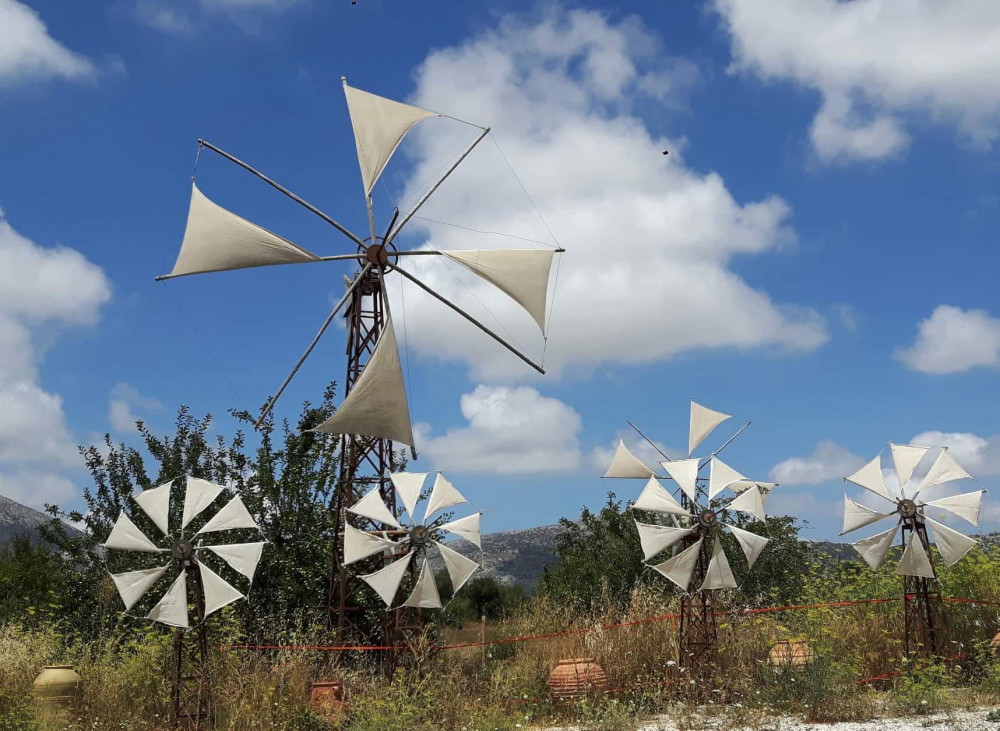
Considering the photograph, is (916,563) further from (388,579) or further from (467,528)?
(388,579)

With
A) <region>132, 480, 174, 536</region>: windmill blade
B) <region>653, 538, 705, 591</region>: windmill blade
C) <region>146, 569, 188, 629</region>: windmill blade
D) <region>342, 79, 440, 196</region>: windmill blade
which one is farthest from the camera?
<region>342, 79, 440, 196</region>: windmill blade

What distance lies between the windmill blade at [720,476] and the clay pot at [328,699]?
529 cm

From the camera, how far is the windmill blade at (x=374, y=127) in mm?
14023

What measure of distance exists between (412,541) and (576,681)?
2666mm

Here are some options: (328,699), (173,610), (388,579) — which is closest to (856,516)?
(388,579)

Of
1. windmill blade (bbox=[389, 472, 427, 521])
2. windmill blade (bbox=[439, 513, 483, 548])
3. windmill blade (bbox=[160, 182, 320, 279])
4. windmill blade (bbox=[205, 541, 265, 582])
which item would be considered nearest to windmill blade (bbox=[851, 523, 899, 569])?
windmill blade (bbox=[439, 513, 483, 548])

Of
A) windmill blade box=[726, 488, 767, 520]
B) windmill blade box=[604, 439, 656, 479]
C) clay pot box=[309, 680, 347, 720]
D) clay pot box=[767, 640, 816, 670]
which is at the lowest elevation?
clay pot box=[309, 680, 347, 720]

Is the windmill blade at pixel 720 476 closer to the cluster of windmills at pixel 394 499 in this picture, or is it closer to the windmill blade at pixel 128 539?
the cluster of windmills at pixel 394 499

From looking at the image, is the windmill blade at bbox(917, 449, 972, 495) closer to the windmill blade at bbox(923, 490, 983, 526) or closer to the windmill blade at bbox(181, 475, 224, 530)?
the windmill blade at bbox(923, 490, 983, 526)

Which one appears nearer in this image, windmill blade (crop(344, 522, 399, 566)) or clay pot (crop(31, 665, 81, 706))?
clay pot (crop(31, 665, 81, 706))

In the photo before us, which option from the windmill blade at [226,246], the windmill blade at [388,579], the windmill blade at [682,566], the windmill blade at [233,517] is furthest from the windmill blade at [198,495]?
the windmill blade at [682,566]

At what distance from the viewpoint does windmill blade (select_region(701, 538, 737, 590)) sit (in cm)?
1163

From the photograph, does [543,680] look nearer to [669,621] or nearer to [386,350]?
[669,621]

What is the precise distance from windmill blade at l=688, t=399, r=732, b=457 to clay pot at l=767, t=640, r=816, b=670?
2.93 meters
